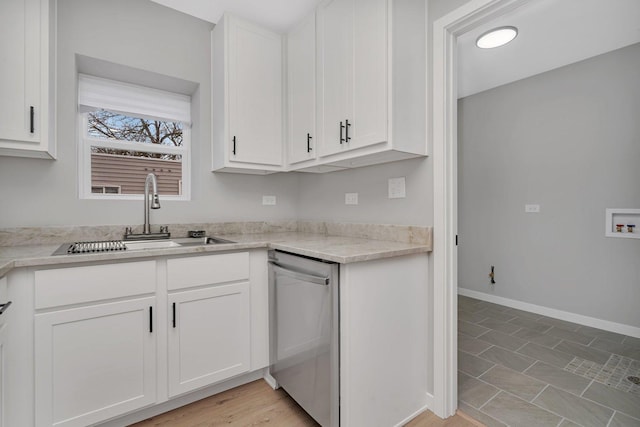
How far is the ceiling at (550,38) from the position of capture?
2.07 m

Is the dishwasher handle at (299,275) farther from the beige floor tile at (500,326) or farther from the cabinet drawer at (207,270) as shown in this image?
the beige floor tile at (500,326)

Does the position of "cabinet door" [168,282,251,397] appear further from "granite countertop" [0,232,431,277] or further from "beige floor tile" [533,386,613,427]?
"beige floor tile" [533,386,613,427]

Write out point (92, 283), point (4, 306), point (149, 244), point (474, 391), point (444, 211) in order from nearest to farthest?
point (4, 306), point (92, 283), point (444, 211), point (474, 391), point (149, 244)

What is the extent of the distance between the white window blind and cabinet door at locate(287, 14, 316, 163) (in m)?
0.89

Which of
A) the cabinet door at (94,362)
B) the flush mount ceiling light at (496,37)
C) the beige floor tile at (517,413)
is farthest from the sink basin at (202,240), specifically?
the flush mount ceiling light at (496,37)

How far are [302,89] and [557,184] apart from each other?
267 centimetres

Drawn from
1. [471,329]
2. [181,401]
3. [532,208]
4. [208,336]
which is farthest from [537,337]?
[181,401]

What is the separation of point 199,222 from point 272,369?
3.82 ft

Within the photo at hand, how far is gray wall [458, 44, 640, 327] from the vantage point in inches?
102

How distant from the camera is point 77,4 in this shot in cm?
182

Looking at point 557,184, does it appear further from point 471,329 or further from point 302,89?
point 302,89

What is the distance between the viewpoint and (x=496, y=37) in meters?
2.32

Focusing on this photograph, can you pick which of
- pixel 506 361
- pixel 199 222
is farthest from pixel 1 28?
pixel 506 361

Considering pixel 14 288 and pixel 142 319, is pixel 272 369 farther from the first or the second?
pixel 14 288
